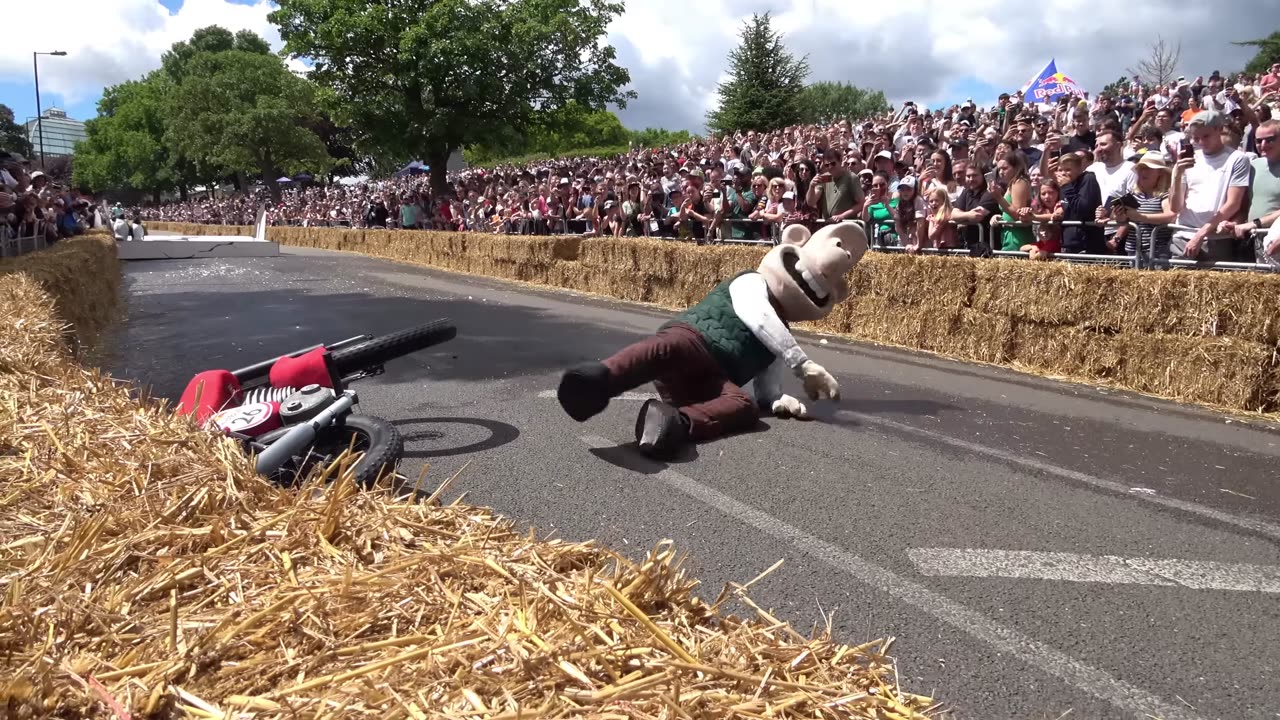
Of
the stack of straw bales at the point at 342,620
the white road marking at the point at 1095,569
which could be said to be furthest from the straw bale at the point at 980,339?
the stack of straw bales at the point at 342,620

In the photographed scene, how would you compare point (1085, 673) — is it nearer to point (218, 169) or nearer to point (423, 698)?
point (423, 698)

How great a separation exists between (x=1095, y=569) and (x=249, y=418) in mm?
3940

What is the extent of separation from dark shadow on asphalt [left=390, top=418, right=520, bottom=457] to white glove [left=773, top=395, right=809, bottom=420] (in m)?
1.82

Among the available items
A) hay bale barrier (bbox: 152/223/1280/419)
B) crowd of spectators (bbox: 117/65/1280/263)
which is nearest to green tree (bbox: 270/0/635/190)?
crowd of spectators (bbox: 117/65/1280/263)

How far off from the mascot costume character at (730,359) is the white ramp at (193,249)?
1025 inches

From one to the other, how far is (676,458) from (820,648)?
11.7 feet

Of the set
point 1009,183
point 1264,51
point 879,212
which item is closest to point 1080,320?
point 1009,183

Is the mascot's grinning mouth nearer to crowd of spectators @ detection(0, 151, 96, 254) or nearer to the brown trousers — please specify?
the brown trousers

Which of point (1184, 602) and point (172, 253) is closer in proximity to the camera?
point (1184, 602)

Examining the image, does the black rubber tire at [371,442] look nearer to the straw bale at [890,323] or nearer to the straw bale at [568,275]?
the straw bale at [890,323]

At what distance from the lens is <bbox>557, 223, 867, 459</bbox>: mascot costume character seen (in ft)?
17.0

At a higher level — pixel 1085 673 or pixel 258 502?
pixel 258 502

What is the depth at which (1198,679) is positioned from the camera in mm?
2793

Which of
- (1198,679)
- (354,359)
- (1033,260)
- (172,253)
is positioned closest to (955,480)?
(1198,679)
